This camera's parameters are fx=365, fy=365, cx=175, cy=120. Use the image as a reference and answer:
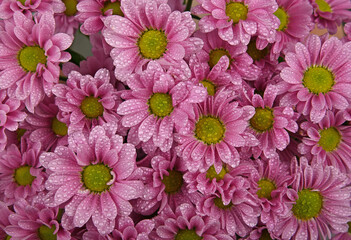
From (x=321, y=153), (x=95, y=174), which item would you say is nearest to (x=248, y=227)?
(x=321, y=153)

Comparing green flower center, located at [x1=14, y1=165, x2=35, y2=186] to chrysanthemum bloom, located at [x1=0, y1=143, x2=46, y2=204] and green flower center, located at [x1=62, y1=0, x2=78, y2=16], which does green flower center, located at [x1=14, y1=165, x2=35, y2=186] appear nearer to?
chrysanthemum bloom, located at [x1=0, y1=143, x2=46, y2=204]

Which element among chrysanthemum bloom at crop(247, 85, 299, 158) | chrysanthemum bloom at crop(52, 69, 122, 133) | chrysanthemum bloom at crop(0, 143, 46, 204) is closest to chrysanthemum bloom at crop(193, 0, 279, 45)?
chrysanthemum bloom at crop(247, 85, 299, 158)

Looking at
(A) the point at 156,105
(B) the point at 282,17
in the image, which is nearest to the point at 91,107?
(A) the point at 156,105

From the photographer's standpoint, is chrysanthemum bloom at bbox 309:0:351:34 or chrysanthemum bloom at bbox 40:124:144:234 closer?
chrysanthemum bloom at bbox 40:124:144:234

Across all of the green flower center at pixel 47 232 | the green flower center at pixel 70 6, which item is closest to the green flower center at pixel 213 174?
the green flower center at pixel 47 232

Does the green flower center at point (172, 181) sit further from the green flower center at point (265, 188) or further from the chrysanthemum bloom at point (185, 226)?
the green flower center at point (265, 188)

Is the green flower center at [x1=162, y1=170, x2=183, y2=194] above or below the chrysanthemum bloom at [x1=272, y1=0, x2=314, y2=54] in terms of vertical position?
below
